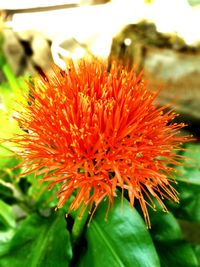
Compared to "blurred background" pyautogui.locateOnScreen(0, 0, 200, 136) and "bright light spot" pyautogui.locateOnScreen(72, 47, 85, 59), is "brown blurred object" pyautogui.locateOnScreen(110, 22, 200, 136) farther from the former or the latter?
"bright light spot" pyautogui.locateOnScreen(72, 47, 85, 59)

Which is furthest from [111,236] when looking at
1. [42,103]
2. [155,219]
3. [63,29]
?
[63,29]

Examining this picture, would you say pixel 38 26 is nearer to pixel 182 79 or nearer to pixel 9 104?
pixel 182 79

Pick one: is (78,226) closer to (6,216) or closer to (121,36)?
(6,216)

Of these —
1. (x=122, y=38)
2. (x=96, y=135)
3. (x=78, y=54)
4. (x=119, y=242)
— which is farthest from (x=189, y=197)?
(x=122, y=38)

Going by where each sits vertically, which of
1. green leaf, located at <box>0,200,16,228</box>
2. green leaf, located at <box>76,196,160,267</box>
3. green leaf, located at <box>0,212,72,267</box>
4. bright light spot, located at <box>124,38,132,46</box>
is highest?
bright light spot, located at <box>124,38,132,46</box>

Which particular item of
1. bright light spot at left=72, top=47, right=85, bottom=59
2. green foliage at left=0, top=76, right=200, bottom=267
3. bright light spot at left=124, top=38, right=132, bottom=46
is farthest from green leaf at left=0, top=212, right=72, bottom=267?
bright light spot at left=124, top=38, right=132, bottom=46

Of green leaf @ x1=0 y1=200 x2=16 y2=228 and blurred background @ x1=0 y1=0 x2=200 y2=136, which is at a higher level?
blurred background @ x1=0 y1=0 x2=200 y2=136
